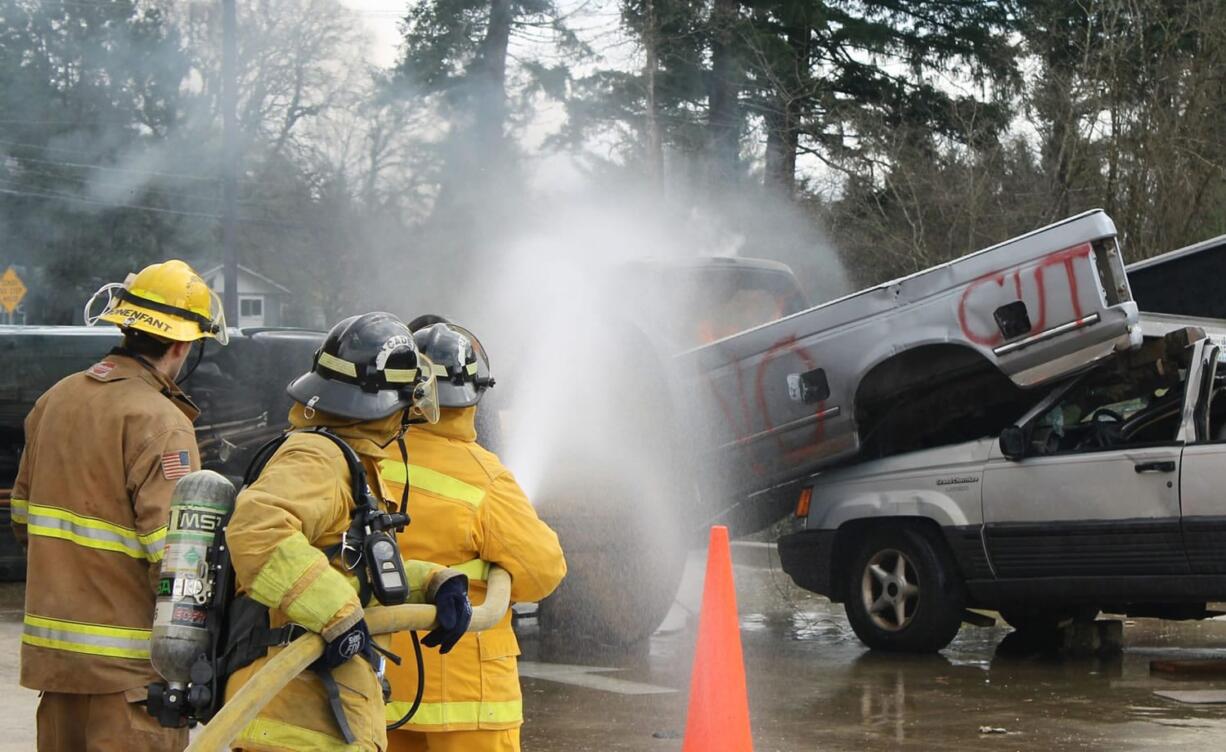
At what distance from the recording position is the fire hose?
3094mm

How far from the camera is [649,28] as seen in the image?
23.0m

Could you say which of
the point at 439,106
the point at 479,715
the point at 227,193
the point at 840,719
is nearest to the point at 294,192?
the point at 439,106

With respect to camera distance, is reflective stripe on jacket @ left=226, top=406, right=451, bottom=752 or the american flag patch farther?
the american flag patch

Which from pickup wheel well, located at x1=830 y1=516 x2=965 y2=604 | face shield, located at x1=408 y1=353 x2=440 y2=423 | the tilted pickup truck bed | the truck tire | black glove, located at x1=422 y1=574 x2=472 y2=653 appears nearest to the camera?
black glove, located at x1=422 y1=574 x2=472 y2=653

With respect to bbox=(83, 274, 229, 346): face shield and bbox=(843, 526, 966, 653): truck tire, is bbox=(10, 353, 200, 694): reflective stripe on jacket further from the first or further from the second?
bbox=(843, 526, 966, 653): truck tire

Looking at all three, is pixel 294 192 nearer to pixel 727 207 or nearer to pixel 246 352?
pixel 727 207

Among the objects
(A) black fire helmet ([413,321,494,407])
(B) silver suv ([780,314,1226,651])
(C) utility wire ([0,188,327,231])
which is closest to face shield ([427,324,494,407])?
(A) black fire helmet ([413,321,494,407])

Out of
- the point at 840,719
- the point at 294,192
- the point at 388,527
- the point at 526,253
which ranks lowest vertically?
the point at 840,719

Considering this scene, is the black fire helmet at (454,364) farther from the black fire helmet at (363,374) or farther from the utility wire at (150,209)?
the utility wire at (150,209)

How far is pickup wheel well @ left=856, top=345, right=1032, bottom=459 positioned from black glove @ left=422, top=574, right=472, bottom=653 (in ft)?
19.7

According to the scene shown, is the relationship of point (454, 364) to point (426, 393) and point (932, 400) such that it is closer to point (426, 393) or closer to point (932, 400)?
point (426, 393)

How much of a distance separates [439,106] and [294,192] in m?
4.61

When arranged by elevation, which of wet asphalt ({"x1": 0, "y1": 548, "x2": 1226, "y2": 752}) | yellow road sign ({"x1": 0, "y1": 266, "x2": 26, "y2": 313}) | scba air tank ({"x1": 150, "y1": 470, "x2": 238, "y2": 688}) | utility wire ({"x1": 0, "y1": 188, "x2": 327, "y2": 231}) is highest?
utility wire ({"x1": 0, "y1": 188, "x2": 327, "y2": 231})

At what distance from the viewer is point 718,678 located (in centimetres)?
578
